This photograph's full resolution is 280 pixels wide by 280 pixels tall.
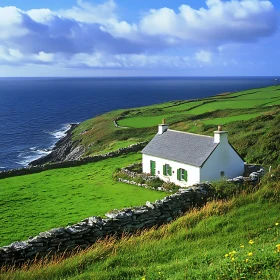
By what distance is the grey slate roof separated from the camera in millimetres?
28922

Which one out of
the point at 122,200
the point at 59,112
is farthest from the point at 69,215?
the point at 59,112

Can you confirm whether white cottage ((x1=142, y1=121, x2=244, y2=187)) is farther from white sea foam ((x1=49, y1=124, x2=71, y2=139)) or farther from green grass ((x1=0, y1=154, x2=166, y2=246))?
white sea foam ((x1=49, y1=124, x2=71, y2=139))

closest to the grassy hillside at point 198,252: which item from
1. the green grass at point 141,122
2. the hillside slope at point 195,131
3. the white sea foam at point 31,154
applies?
the hillside slope at point 195,131

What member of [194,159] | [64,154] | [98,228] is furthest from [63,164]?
[64,154]

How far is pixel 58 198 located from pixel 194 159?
1072 cm

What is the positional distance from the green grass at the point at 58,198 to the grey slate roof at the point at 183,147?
3714 mm

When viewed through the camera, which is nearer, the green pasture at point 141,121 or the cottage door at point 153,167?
the cottage door at point 153,167

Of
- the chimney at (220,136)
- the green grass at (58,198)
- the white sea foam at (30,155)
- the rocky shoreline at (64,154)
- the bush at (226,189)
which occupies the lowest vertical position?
the white sea foam at (30,155)

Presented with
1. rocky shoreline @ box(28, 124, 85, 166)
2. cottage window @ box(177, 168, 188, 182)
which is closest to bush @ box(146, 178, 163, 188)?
cottage window @ box(177, 168, 188, 182)

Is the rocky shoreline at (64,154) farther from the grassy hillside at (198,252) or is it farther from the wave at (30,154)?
the grassy hillside at (198,252)

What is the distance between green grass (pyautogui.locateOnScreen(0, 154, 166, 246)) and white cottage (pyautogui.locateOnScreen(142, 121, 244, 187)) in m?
2.90

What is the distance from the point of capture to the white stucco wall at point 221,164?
28.5 meters

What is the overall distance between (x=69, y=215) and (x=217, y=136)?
12894mm

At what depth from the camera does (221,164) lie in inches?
1151
